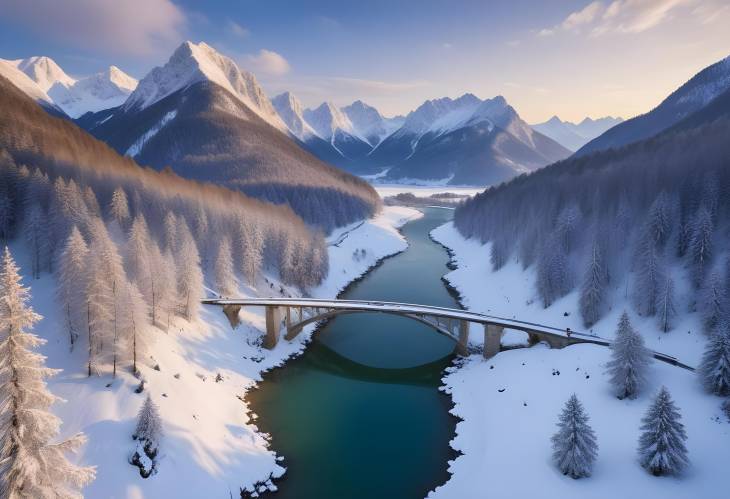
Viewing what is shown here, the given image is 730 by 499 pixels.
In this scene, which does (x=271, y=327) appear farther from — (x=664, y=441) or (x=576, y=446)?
(x=664, y=441)

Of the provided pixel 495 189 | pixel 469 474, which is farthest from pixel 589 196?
pixel 469 474

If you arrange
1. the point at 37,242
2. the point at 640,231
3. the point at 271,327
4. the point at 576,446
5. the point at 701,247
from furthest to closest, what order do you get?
the point at 640,231
the point at 37,242
the point at 271,327
the point at 701,247
the point at 576,446

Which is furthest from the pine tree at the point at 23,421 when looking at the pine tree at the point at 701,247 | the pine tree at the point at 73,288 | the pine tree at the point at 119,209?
the pine tree at the point at 701,247

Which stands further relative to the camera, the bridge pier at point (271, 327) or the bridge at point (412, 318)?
the bridge pier at point (271, 327)

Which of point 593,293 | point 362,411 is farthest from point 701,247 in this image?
point 362,411

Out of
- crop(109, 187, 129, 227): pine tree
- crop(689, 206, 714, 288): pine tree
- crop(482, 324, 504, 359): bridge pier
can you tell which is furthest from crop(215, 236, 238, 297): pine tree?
crop(689, 206, 714, 288): pine tree

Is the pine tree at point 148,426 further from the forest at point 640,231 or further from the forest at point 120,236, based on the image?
the forest at point 640,231
